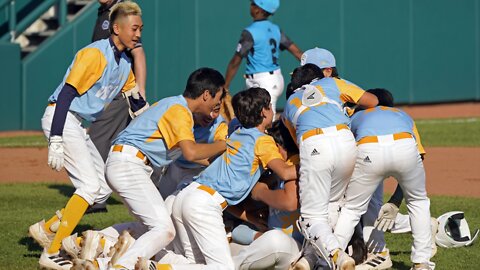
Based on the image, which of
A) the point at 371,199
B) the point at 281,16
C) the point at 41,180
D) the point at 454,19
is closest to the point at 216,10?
the point at 281,16

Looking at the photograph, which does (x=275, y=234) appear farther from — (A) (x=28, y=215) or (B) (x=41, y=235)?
(A) (x=28, y=215)

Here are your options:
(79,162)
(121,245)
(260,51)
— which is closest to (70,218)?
(79,162)

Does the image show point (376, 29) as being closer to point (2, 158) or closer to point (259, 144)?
point (2, 158)

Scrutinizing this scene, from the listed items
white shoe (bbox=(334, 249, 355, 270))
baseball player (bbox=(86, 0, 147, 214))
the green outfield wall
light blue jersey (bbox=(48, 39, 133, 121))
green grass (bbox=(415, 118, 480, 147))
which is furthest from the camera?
the green outfield wall

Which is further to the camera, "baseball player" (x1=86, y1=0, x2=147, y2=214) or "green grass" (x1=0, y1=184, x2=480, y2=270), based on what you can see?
"baseball player" (x1=86, y1=0, x2=147, y2=214)

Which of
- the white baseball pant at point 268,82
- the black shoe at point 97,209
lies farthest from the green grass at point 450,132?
the black shoe at point 97,209

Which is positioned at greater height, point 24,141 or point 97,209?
point 97,209

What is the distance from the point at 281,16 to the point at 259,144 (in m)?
11.6

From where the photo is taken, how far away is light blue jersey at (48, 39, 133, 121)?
7172 mm

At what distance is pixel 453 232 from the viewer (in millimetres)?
7801

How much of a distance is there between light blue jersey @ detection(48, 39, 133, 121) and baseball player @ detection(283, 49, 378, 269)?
1420 mm

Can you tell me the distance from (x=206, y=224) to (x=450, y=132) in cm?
991

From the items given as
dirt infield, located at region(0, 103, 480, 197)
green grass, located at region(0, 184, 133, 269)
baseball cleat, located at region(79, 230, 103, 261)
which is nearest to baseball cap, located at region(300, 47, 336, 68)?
baseball cleat, located at region(79, 230, 103, 261)

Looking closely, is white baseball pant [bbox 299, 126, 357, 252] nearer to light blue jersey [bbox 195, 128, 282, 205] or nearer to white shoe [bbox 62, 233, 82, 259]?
light blue jersey [bbox 195, 128, 282, 205]
